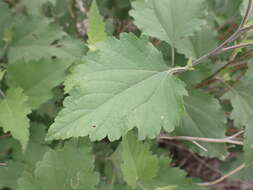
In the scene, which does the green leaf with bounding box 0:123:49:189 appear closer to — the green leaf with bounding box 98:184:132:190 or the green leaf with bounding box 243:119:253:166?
the green leaf with bounding box 98:184:132:190

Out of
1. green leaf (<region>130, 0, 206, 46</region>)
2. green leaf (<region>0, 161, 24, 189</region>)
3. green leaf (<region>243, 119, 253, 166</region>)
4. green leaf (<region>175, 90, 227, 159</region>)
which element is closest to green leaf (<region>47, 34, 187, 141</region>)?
green leaf (<region>130, 0, 206, 46</region>)

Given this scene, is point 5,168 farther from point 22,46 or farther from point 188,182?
point 188,182

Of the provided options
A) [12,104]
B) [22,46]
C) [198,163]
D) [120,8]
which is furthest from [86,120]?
[198,163]

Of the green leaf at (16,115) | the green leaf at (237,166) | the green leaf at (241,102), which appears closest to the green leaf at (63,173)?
the green leaf at (16,115)

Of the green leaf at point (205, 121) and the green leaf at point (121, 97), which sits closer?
the green leaf at point (121, 97)

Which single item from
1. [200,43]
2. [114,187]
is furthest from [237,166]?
[114,187]

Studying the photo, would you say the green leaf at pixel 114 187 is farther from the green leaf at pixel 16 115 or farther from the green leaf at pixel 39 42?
the green leaf at pixel 39 42
